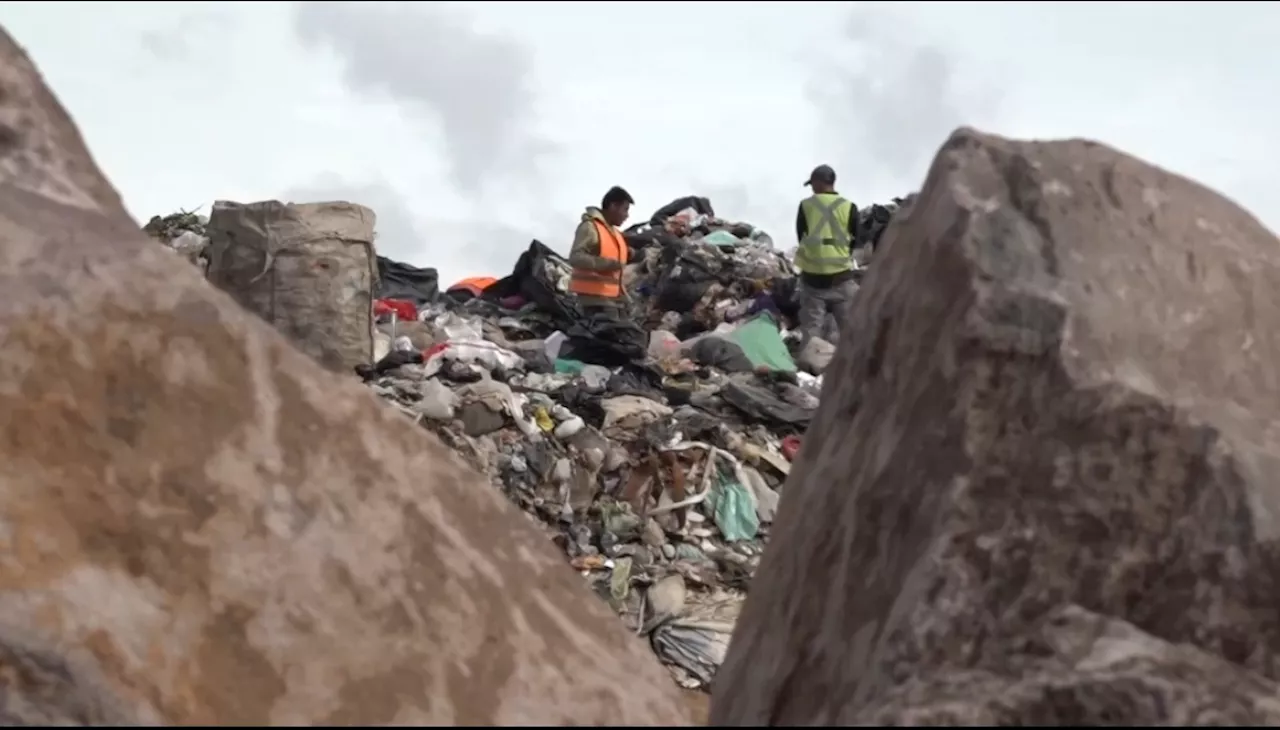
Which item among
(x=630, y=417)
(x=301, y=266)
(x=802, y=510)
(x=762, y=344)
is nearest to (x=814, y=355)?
(x=762, y=344)

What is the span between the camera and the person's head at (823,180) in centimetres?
870

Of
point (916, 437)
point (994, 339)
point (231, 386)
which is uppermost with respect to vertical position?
point (994, 339)

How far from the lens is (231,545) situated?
1.76m

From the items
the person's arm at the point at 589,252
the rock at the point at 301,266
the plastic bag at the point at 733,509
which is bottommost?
the plastic bag at the point at 733,509

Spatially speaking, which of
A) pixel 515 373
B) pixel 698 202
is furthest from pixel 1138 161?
pixel 698 202

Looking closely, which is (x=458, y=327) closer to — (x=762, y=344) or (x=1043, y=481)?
(x=762, y=344)

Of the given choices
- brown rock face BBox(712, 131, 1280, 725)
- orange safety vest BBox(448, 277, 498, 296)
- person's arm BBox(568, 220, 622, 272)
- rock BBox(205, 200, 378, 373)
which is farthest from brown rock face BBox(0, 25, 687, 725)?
orange safety vest BBox(448, 277, 498, 296)

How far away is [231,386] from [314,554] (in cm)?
29

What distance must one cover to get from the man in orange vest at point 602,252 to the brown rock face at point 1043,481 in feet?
20.4

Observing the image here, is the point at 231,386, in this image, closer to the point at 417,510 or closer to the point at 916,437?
the point at 417,510

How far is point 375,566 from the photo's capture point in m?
1.77

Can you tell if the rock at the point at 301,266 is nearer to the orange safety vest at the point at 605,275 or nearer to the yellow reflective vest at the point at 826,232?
the orange safety vest at the point at 605,275

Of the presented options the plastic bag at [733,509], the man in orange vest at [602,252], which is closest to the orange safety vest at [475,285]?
the man in orange vest at [602,252]

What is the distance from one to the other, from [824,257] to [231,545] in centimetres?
716
